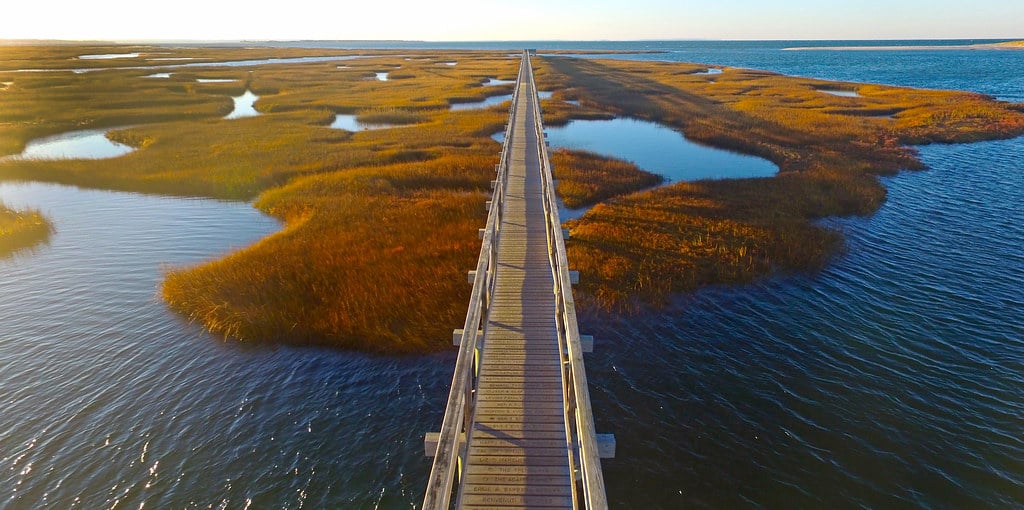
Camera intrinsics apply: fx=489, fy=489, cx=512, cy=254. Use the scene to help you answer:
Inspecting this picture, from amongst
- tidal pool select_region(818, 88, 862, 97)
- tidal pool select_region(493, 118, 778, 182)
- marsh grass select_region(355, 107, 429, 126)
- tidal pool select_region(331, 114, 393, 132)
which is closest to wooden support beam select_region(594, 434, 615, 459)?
tidal pool select_region(493, 118, 778, 182)

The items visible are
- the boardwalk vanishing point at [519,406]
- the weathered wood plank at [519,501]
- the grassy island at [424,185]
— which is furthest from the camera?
the grassy island at [424,185]

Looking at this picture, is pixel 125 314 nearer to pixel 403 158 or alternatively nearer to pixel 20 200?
pixel 20 200

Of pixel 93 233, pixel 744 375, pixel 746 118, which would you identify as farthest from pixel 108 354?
pixel 746 118

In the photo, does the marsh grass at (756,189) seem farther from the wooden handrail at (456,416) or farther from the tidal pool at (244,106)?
the tidal pool at (244,106)

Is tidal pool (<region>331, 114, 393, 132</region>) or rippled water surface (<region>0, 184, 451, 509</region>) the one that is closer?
rippled water surface (<region>0, 184, 451, 509</region>)

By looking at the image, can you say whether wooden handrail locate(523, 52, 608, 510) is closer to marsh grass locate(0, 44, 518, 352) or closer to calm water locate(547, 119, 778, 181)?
marsh grass locate(0, 44, 518, 352)

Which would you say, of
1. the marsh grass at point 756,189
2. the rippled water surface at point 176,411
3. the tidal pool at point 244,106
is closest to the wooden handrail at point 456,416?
the rippled water surface at point 176,411

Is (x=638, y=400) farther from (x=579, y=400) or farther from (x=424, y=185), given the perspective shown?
(x=424, y=185)
